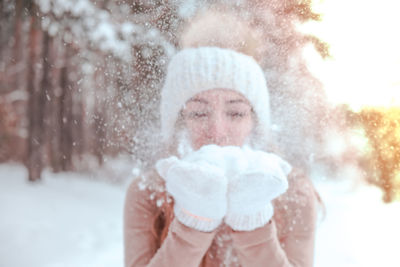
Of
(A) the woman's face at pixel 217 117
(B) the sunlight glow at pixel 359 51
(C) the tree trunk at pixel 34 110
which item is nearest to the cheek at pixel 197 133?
(A) the woman's face at pixel 217 117

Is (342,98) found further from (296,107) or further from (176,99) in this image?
(176,99)

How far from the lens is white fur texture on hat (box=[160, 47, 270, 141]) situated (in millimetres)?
265

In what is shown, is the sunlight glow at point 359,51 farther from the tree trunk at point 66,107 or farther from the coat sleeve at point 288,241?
the tree trunk at point 66,107

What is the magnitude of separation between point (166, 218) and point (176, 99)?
0.12 metres

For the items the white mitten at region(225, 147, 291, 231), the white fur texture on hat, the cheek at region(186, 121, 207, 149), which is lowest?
the white mitten at region(225, 147, 291, 231)

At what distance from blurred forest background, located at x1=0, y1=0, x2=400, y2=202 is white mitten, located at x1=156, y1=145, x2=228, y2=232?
7 cm

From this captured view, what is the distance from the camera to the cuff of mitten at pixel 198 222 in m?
0.25

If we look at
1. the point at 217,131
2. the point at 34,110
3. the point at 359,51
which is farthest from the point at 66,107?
the point at 359,51

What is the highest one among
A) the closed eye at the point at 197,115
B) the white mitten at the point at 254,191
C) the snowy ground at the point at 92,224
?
the closed eye at the point at 197,115

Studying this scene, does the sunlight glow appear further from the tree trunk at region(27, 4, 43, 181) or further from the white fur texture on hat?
the tree trunk at region(27, 4, 43, 181)

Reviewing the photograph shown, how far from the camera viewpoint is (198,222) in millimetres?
247

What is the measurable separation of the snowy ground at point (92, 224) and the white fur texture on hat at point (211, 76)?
5.1 inches

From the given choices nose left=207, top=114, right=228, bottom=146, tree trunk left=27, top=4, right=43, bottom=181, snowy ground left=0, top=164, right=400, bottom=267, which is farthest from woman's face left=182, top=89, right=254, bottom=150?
tree trunk left=27, top=4, right=43, bottom=181

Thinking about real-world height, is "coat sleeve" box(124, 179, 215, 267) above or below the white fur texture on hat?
below
